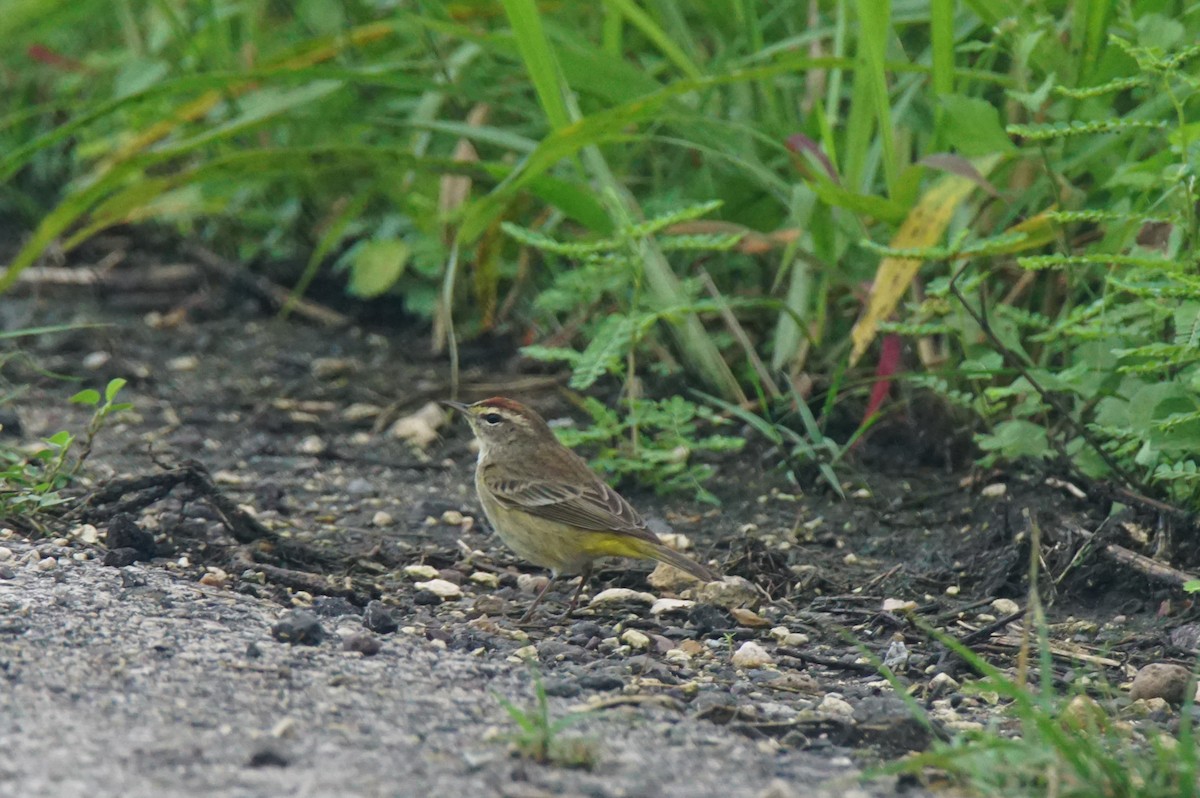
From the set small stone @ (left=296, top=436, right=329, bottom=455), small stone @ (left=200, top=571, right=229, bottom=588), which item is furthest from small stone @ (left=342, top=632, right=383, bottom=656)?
small stone @ (left=296, top=436, right=329, bottom=455)

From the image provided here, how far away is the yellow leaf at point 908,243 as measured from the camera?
17.8 feet

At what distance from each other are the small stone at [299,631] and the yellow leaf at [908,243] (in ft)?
7.43

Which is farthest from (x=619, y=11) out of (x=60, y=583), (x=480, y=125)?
(x=60, y=583)

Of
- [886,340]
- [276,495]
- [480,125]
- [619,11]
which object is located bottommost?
[276,495]

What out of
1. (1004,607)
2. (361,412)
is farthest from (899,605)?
(361,412)

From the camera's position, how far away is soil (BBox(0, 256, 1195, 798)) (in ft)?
10.7

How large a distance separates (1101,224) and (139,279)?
17.4ft

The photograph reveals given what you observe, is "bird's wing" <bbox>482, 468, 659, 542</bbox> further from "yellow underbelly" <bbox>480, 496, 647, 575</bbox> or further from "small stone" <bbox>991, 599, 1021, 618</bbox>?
"small stone" <bbox>991, 599, 1021, 618</bbox>

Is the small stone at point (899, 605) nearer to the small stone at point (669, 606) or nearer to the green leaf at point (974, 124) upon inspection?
the small stone at point (669, 606)

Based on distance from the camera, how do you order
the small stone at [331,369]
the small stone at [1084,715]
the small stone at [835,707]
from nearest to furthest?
the small stone at [1084,715] < the small stone at [835,707] < the small stone at [331,369]

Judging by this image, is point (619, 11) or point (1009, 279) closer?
point (1009, 279)

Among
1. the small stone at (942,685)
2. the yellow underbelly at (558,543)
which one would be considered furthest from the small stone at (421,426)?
the small stone at (942,685)

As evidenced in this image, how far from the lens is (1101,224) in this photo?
18.4 ft

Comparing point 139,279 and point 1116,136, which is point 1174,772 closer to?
point 1116,136
